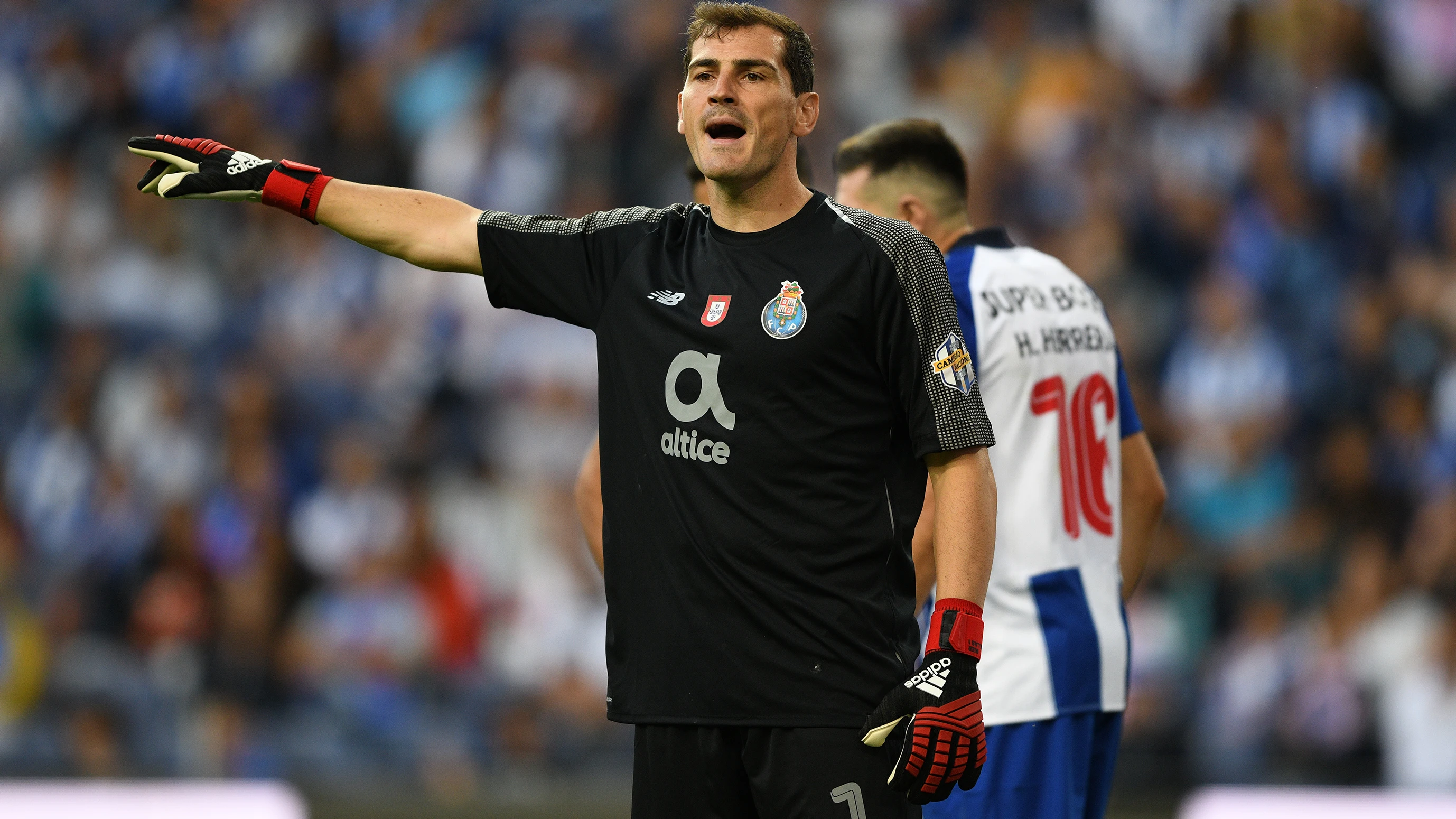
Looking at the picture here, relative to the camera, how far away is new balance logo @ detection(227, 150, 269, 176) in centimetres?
396

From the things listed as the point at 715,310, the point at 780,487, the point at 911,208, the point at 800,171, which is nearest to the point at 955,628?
the point at 780,487

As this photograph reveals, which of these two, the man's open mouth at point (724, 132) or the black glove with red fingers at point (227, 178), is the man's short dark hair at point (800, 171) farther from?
the black glove with red fingers at point (227, 178)

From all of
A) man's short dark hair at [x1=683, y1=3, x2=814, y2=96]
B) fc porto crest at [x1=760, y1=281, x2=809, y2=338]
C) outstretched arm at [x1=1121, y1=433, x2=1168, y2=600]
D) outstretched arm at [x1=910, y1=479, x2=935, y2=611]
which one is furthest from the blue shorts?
man's short dark hair at [x1=683, y1=3, x2=814, y2=96]

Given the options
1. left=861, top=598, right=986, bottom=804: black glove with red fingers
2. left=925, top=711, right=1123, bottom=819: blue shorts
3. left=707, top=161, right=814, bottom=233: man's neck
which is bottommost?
left=925, top=711, right=1123, bottom=819: blue shorts

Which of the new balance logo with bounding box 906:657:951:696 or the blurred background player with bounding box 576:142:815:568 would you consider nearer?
the new balance logo with bounding box 906:657:951:696

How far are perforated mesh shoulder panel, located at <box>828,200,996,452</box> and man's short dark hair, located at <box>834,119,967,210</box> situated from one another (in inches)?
51.4

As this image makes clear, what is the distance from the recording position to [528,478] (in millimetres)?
10461

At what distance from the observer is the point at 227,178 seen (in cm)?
396

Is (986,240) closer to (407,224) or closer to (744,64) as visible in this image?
(744,64)

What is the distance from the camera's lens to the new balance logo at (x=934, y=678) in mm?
3510

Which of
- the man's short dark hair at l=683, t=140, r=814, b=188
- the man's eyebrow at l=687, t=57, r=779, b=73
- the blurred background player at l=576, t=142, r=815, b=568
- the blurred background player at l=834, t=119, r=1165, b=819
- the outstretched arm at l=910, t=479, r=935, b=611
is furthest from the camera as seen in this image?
the blurred background player at l=576, t=142, r=815, b=568

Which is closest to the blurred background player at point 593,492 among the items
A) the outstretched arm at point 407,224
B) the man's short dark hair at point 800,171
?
the man's short dark hair at point 800,171

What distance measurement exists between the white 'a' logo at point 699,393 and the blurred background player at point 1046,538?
38.3 inches

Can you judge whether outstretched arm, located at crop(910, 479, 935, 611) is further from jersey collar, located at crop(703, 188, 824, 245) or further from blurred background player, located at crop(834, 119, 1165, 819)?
jersey collar, located at crop(703, 188, 824, 245)
